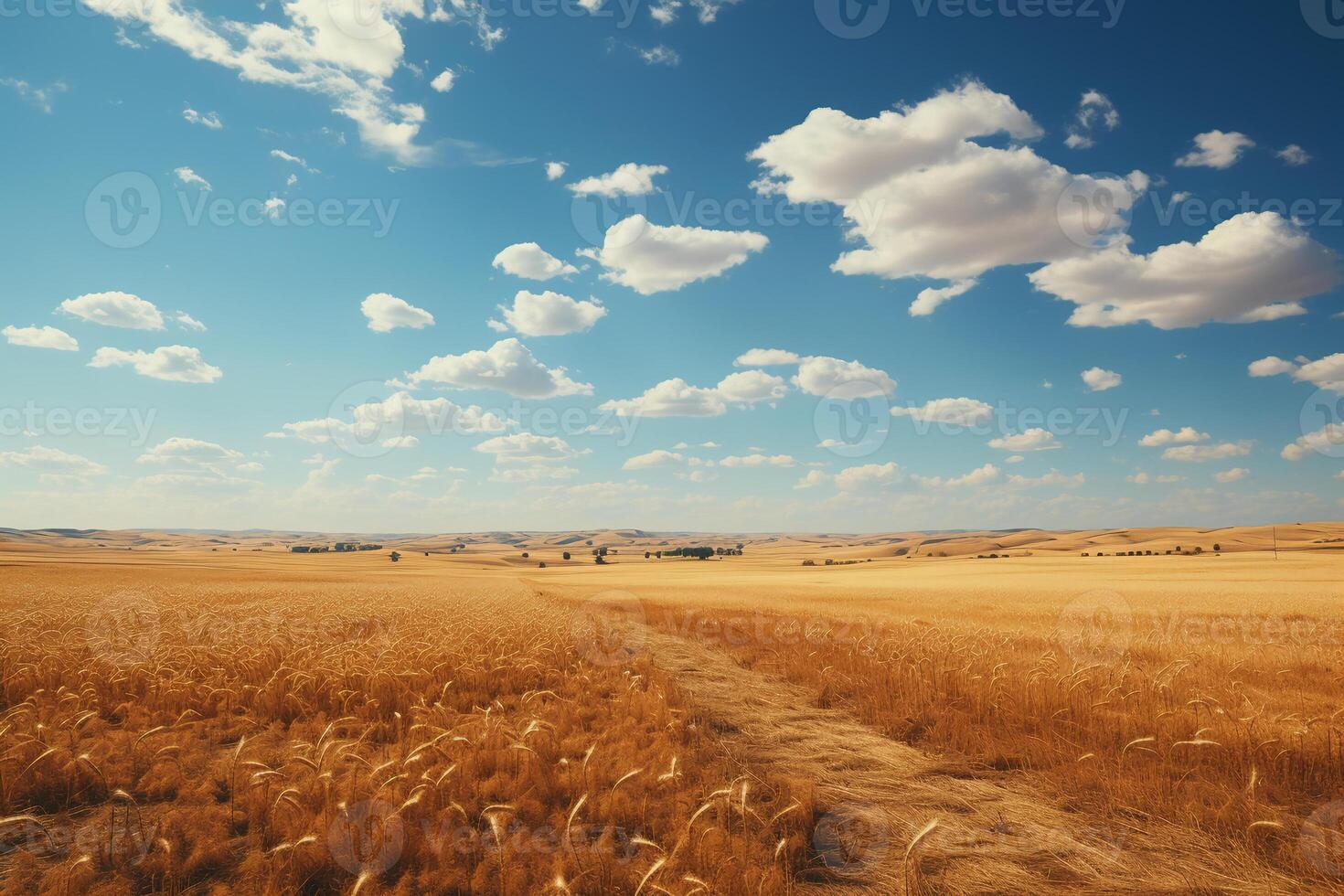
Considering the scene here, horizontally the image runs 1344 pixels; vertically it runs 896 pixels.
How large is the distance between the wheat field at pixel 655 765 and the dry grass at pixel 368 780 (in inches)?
1.3

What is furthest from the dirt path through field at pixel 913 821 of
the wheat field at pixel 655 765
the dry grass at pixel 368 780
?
the dry grass at pixel 368 780

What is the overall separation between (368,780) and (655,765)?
2.66m

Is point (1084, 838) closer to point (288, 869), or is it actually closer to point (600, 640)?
point (288, 869)

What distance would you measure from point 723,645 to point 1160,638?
Answer: 35.8 ft

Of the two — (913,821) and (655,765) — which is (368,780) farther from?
(913,821)

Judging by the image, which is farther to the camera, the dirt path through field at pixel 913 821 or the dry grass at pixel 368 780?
the dirt path through field at pixel 913 821

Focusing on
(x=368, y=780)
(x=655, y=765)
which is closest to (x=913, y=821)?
(x=655, y=765)

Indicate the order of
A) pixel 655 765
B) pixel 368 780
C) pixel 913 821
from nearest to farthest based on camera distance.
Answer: pixel 913 821 < pixel 368 780 < pixel 655 765

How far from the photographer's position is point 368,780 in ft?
18.0

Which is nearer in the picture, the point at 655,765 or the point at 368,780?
the point at 368,780

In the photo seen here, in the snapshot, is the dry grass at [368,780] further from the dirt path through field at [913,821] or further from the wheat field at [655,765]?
the dirt path through field at [913,821]

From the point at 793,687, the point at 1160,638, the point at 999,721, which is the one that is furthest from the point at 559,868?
the point at 1160,638

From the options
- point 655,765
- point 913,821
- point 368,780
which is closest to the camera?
point 913,821

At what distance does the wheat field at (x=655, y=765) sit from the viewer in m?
4.27
